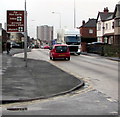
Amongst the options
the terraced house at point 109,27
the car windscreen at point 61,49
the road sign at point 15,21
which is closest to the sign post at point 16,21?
the road sign at point 15,21

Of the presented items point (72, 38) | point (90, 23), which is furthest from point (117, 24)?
point (90, 23)

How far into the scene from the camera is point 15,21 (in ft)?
72.0

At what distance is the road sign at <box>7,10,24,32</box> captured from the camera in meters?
21.8

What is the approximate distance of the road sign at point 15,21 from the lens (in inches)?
857

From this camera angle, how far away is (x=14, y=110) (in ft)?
26.7

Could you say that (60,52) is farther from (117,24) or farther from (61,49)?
(117,24)

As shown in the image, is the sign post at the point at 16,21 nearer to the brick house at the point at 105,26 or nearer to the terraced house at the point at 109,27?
the terraced house at the point at 109,27

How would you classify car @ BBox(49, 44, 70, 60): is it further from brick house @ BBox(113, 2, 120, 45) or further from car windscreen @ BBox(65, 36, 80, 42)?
brick house @ BBox(113, 2, 120, 45)

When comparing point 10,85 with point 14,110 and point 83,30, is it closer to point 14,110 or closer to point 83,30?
point 14,110

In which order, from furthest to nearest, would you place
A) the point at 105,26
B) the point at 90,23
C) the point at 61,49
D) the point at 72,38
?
the point at 90,23 < the point at 105,26 < the point at 72,38 < the point at 61,49

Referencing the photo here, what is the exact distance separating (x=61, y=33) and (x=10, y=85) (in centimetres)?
3337

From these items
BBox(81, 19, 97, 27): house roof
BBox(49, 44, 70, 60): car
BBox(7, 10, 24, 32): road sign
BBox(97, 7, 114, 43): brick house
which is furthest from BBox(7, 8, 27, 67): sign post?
BBox(81, 19, 97, 27): house roof

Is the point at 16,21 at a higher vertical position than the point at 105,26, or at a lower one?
lower

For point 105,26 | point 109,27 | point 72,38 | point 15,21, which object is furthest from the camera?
point 105,26
